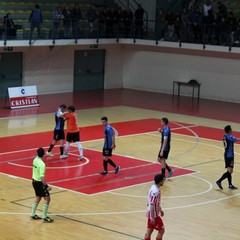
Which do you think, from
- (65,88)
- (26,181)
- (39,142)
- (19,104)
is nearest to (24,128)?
(39,142)

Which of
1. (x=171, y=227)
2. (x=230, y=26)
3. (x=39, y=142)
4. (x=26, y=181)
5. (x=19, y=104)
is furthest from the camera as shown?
(x=230, y=26)

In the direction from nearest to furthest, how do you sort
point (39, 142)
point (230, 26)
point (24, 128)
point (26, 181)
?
point (26, 181) < point (39, 142) < point (24, 128) < point (230, 26)

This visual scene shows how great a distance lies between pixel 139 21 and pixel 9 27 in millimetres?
9233

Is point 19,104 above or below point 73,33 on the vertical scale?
below

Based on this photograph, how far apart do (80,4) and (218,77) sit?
9.61 m

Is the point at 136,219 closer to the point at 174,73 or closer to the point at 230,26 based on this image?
the point at 230,26

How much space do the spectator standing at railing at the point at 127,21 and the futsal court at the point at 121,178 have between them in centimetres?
735

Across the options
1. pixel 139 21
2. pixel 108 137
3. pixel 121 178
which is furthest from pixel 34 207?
pixel 139 21

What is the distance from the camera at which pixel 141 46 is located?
44.8 m

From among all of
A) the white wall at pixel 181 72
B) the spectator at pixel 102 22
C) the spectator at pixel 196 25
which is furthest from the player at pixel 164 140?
the spectator at pixel 102 22

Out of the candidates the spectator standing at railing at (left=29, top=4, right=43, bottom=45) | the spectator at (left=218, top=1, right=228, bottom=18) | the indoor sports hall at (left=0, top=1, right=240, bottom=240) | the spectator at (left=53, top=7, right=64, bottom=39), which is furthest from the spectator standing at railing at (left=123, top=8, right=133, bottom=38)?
the spectator standing at railing at (left=29, top=4, right=43, bottom=45)

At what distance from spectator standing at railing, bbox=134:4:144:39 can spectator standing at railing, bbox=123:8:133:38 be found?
371 millimetres

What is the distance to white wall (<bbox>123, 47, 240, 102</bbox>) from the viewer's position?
4125 cm

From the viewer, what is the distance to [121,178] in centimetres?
2219
